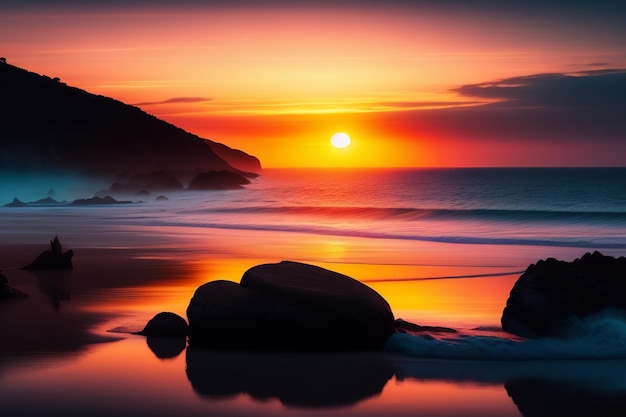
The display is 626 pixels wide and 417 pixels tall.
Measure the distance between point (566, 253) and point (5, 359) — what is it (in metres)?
17.4

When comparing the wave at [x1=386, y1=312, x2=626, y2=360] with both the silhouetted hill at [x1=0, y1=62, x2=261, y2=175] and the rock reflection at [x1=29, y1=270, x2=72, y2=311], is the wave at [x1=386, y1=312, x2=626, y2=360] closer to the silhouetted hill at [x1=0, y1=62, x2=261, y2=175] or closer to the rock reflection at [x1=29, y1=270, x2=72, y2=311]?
the rock reflection at [x1=29, y1=270, x2=72, y2=311]

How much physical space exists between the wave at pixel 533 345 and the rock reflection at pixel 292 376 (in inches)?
15.8

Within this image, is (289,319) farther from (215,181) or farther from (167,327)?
(215,181)

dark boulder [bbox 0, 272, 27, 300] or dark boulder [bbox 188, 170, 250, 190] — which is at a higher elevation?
dark boulder [bbox 188, 170, 250, 190]

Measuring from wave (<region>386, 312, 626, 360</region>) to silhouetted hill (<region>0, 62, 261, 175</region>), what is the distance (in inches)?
4581

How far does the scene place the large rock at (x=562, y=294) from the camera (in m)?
10.3

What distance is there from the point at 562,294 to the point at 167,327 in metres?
4.40

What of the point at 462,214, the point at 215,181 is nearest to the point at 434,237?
the point at 462,214

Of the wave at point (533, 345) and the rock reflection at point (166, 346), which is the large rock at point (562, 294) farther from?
the rock reflection at point (166, 346)

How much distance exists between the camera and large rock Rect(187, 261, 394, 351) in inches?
385

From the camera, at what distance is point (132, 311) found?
1237cm

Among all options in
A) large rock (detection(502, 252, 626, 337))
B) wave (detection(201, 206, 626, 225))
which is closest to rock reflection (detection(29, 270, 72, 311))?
large rock (detection(502, 252, 626, 337))

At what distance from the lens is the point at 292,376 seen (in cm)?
872

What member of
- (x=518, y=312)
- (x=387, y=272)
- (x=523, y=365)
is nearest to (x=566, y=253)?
(x=387, y=272)
